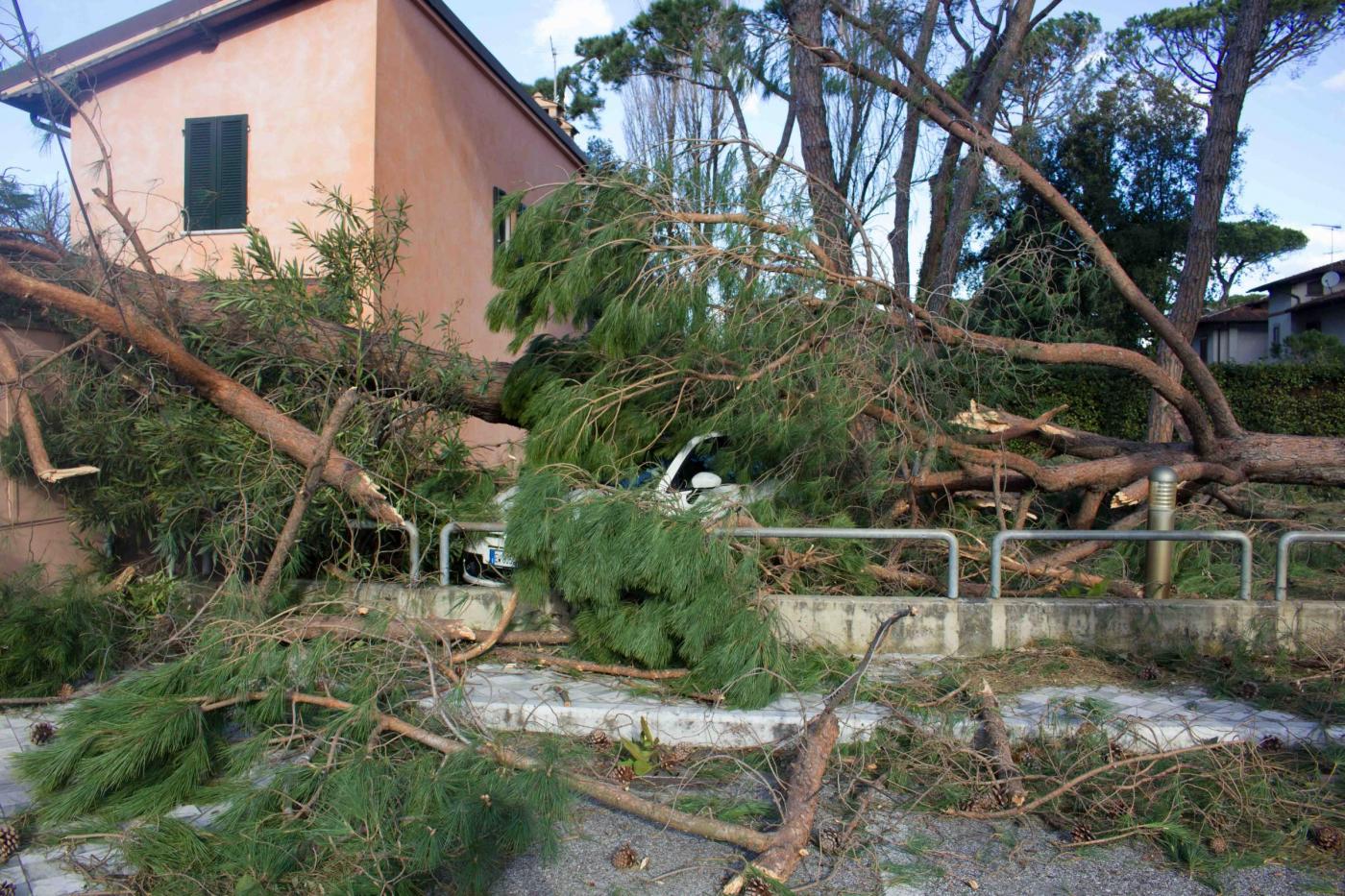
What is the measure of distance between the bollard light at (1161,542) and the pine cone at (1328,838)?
9.21 ft

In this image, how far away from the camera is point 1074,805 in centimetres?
440

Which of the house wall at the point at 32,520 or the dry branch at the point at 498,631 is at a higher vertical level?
the house wall at the point at 32,520

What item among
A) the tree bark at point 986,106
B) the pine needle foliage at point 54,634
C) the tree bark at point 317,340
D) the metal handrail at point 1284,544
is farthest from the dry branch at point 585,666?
the tree bark at point 986,106

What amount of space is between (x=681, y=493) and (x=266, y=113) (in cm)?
867

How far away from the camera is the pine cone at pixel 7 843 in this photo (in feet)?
12.9

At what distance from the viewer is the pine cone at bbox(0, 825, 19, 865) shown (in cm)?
394

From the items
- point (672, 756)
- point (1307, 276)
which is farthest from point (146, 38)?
point (1307, 276)

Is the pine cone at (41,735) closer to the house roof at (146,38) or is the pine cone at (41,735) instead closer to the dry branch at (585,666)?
the dry branch at (585,666)

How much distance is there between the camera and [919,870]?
389 cm

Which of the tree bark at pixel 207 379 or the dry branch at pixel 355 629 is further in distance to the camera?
the tree bark at pixel 207 379

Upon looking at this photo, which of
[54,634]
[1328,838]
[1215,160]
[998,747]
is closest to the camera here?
[1328,838]

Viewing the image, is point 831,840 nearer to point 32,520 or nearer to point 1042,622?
point 1042,622

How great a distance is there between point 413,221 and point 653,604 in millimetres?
8381

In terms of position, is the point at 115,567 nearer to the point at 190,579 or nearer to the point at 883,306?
the point at 190,579
